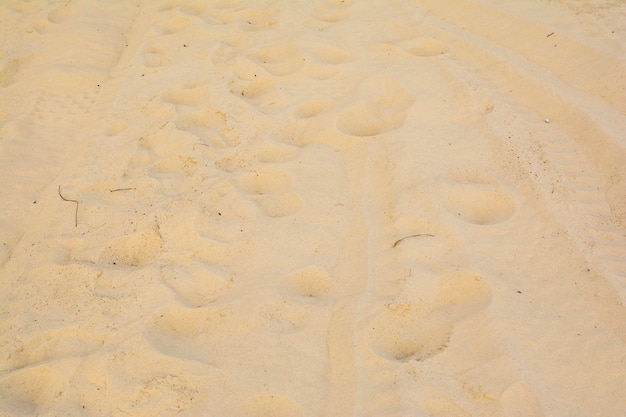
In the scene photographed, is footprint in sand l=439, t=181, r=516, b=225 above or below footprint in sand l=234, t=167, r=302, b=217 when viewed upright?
above

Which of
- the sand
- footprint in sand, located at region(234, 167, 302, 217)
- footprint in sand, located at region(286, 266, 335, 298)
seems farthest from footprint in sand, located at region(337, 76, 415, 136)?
footprint in sand, located at region(286, 266, 335, 298)

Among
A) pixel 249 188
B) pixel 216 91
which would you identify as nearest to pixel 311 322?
pixel 249 188

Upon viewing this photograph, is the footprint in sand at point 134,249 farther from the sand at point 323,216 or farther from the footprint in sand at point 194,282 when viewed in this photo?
the footprint in sand at point 194,282

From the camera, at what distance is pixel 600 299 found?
7.23 feet

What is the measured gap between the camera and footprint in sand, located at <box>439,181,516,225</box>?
257 centimetres

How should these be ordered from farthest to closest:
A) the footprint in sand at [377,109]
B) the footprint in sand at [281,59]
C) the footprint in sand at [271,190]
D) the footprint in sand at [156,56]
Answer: the footprint in sand at [156,56] → the footprint in sand at [281,59] → the footprint in sand at [377,109] → the footprint in sand at [271,190]

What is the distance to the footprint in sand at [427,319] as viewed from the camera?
6.88 ft

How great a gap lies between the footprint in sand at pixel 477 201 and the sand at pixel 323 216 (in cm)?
1

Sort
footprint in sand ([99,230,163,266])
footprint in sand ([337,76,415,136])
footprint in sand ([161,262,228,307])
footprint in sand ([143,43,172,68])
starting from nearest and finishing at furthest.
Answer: footprint in sand ([161,262,228,307]) < footprint in sand ([99,230,163,266]) < footprint in sand ([337,76,415,136]) < footprint in sand ([143,43,172,68])

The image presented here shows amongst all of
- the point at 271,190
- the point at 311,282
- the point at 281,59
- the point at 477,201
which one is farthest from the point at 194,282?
the point at 281,59

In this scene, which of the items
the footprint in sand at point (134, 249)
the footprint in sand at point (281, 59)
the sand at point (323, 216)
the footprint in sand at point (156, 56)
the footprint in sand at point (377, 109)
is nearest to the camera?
the sand at point (323, 216)

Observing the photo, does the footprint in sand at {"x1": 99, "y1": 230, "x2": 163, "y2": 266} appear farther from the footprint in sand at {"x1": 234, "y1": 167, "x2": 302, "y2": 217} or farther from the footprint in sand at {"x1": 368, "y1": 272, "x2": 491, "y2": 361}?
the footprint in sand at {"x1": 368, "y1": 272, "x2": 491, "y2": 361}

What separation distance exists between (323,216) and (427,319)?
0.73 meters

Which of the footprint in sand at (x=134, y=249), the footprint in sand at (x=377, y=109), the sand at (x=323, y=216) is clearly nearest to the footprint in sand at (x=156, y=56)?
the sand at (x=323, y=216)
